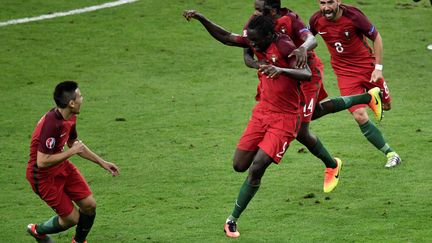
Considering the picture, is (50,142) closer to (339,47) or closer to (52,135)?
(52,135)

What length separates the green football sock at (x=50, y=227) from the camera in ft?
39.2

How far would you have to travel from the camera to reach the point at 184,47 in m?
22.2

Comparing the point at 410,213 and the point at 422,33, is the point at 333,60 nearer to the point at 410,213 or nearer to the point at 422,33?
the point at 410,213

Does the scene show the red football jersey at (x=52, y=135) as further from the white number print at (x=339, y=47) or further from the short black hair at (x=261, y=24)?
the white number print at (x=339, y=47)

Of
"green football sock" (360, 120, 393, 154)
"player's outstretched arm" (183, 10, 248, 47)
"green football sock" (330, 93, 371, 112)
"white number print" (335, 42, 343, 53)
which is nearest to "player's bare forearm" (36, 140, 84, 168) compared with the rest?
"player's outstretched arm" (183, 10, 248, 47)

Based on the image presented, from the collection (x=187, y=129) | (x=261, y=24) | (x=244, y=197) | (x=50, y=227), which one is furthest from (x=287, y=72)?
(x=187, y=129)

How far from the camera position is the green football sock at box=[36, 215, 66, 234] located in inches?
471

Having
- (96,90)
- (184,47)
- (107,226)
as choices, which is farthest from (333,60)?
(184,47)

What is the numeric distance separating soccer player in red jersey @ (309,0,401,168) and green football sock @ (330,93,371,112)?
0.51 m

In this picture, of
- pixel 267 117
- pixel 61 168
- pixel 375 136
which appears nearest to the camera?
pixel 61 168

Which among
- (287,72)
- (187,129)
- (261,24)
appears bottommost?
(187,129)

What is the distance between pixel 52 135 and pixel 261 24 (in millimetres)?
2702

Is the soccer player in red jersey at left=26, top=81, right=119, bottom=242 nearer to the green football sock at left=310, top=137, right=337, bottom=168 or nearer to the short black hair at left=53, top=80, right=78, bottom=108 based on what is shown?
the short black hair at left=53, top=80, right=78, bottom=108

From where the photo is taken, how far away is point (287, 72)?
11484mm
